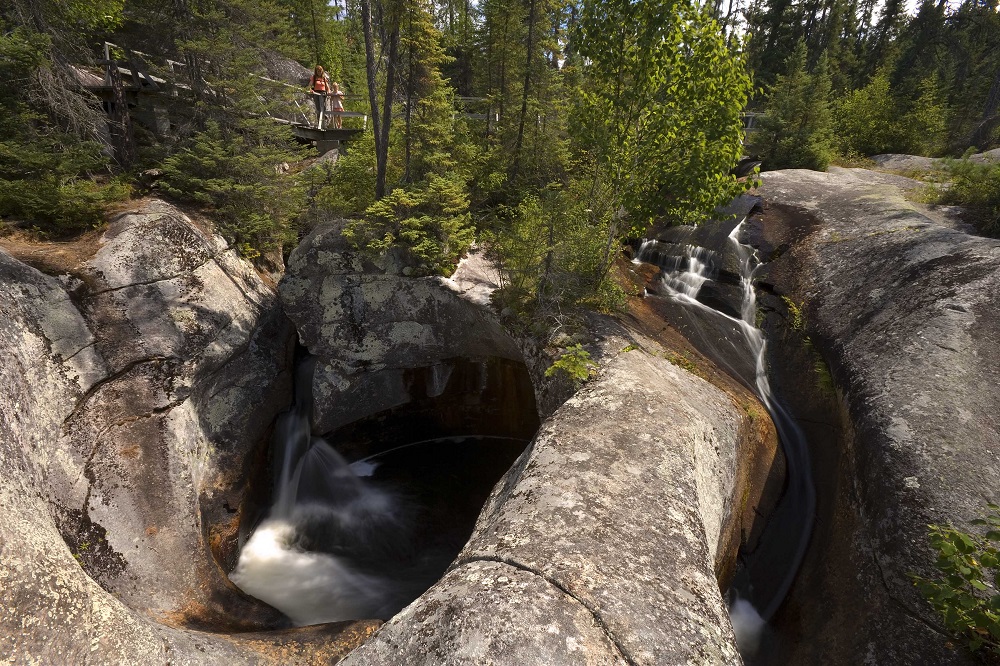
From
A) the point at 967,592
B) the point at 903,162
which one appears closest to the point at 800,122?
the point at 903,162

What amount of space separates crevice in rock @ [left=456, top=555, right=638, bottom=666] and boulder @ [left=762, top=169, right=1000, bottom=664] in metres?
4.49

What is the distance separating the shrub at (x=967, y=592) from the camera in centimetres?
470

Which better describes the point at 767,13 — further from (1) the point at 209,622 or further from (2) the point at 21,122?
(1) the point at 209,622

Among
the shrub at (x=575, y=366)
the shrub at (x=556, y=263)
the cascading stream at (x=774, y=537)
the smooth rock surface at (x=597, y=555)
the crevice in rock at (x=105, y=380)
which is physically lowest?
the cascading stream at (x=774, y=537)

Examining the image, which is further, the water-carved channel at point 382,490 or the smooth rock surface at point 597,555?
the water-carved channel at point 382,490

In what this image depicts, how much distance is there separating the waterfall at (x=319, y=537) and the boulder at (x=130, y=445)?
2.42 feet

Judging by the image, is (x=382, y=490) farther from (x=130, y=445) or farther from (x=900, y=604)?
(x=900, y=604)

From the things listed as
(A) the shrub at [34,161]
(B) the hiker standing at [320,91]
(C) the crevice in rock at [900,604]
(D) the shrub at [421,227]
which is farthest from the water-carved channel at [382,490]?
(B) the hiker standing at [320,91]

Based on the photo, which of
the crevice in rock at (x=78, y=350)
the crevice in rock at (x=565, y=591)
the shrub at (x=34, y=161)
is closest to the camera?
the crevice in rock at (x=565, y=591)

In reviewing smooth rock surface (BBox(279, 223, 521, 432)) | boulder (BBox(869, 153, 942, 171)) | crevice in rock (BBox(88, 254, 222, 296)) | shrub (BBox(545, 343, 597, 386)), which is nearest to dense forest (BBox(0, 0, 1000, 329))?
smooth rock surface (BBox(279, 223, 521, 432))

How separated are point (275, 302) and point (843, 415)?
1536 cm

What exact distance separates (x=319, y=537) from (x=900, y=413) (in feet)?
43.6

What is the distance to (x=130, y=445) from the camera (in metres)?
9.63

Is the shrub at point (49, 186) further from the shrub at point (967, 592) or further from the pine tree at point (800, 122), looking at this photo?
the pine tree at point (800, 122)
